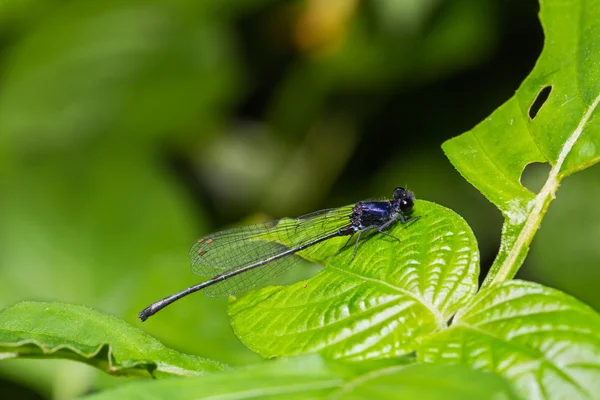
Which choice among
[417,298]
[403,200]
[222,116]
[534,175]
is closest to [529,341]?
[417,298]

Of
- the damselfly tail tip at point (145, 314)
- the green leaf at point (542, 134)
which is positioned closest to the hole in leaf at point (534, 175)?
the green leaf at point (542, 134)

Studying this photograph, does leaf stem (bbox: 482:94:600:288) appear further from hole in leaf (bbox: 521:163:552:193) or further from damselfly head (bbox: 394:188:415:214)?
hole in leaf (bbox: 521:163:552:193)

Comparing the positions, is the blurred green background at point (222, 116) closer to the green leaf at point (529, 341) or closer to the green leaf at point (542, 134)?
the green leaf at point (542, 134)

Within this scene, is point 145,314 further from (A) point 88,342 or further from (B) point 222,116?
(B) point 222,116

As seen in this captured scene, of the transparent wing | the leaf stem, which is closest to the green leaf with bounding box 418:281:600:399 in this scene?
the leaf stem

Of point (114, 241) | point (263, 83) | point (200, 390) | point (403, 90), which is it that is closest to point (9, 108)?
point (114, 241)

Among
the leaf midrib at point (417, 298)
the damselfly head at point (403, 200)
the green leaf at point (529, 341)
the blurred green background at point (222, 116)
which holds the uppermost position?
the blurred green background at point (222, 116)
